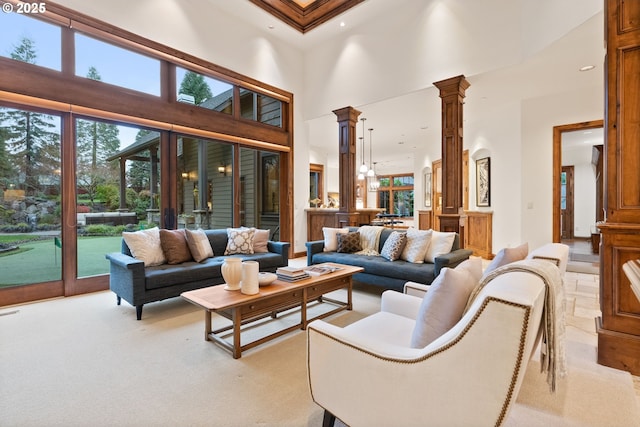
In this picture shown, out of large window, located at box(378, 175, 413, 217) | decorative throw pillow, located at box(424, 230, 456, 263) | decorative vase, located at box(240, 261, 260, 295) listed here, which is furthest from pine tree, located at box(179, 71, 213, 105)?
large window, located at box(378, 175, 413, 217)

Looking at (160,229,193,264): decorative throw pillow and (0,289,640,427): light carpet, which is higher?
(160,229,193,264): decorative throw pillow

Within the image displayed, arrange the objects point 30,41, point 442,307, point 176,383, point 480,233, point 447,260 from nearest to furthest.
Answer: point 442,307, point 176,383, point 447,260, point 30,41, point 480,233

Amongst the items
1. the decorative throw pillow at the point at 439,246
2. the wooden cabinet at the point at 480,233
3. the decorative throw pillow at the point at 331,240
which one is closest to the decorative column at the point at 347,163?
the decorative throw pillow at the point at 331,240

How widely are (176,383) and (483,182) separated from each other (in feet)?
21.4

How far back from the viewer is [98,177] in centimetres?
413

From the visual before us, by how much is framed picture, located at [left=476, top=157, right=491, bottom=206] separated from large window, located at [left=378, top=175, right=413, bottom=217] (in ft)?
24.9

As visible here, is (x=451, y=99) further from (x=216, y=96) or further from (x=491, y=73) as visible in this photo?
(x=216, y=96)

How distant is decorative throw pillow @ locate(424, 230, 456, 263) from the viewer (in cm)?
370

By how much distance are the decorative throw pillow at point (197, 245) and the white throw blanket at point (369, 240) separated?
80.2 inches

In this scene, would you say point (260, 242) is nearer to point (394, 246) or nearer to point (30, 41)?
point (394, 246)

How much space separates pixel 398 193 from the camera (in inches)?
577

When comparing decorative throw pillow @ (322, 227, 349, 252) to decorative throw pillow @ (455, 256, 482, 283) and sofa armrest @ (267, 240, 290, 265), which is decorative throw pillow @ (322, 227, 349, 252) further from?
decorative throw pillow @ (455, 256, 482, 283)

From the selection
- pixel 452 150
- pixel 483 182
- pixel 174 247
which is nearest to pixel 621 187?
pixel 452 150

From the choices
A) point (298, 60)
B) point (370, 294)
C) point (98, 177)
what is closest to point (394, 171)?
point (298, 60)
